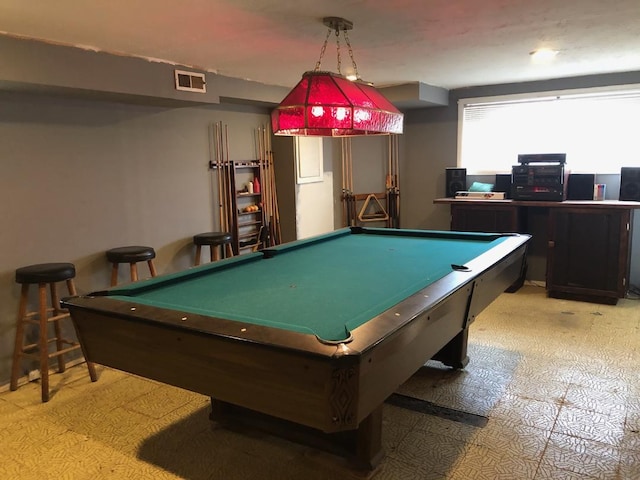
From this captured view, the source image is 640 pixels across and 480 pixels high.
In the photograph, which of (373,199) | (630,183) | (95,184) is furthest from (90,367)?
(630,183)

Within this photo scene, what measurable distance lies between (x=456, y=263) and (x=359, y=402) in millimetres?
1345

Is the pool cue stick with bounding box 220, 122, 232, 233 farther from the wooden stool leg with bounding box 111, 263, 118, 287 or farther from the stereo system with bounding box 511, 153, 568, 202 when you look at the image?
the stereo system with bounding box 511, 153, 568, 202

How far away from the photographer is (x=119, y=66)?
126 inches

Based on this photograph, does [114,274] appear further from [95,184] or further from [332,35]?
[332,35]

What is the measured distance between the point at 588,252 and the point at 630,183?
28.3 inches

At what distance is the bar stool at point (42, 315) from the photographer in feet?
9.65

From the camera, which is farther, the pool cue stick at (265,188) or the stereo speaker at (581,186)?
the pool cue stick at (265,188)

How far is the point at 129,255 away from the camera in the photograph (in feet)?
11.3

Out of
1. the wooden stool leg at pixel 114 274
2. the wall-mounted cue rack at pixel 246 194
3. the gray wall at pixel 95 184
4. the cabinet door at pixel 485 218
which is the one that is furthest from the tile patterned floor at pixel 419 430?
the wall-mounted cue rack at pixel 246 194

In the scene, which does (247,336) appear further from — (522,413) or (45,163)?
(45,163)

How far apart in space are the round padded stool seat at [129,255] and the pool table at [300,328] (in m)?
1.10

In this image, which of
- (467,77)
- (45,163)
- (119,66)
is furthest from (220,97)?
(467,77)

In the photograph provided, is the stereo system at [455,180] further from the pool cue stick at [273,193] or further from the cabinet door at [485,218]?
the pool cue stick at [273,193]

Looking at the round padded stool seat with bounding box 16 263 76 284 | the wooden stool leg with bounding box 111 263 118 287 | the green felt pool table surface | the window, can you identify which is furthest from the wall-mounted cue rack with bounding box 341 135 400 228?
the round padded stool seat with bounding box 16 263 76 284
